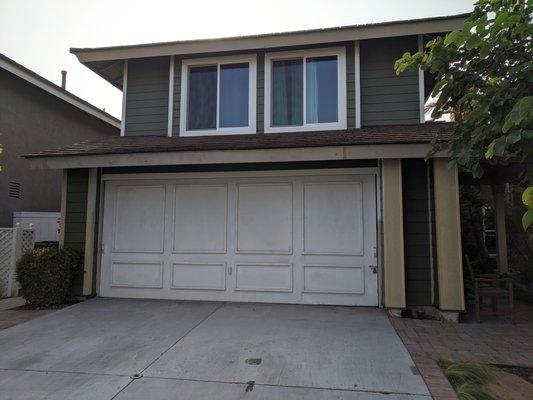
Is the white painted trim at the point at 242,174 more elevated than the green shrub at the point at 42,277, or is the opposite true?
the white painted trim at the point at 242,174

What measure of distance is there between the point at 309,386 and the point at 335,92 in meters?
5.87

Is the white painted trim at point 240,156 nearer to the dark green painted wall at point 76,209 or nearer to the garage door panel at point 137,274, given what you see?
the dark green painted wall at point 76,209

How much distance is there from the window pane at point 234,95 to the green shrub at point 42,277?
410cm

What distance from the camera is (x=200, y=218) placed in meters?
7.70

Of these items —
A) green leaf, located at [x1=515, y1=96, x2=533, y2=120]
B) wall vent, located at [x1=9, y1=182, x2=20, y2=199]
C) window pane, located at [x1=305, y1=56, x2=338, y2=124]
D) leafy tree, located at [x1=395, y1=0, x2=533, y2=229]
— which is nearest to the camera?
green leaf, located at [x1=515, y1=96, x2=533, y2=120]

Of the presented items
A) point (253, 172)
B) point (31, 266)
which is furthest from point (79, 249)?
point (253, 172)

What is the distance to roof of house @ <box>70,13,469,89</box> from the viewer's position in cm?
761

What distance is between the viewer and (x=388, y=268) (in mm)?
6586

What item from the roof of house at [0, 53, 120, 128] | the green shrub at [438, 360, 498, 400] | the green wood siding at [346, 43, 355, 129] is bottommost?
the green shrub at [438, 360, 498, 400]

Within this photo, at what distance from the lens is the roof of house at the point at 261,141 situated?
6.48 metres

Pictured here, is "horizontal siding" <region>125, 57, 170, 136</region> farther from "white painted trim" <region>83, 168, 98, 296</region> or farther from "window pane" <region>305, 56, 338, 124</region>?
"window pane" <region>305, 56, 338, 124</region>

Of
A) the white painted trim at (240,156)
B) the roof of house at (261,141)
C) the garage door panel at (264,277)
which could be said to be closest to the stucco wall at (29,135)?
the roof of house at (261,141)

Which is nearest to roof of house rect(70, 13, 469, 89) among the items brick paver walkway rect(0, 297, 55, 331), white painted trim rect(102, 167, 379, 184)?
white painted trim rect(102, 167, 379, 184)

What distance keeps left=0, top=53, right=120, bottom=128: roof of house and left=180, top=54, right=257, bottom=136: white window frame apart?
568 cm
